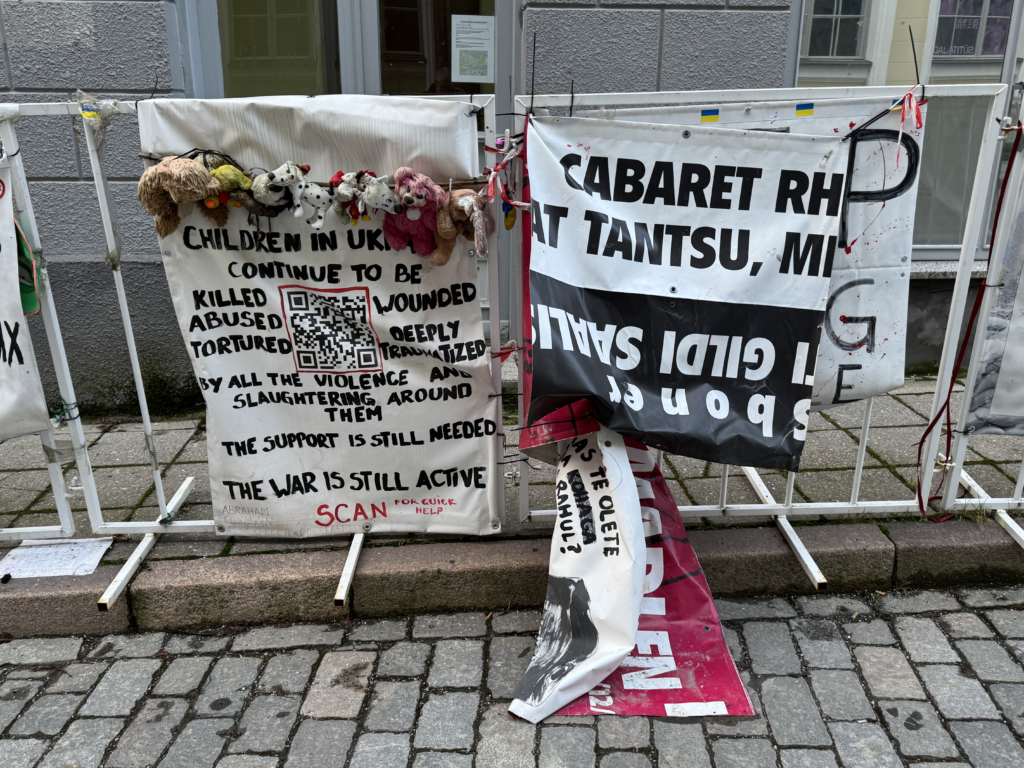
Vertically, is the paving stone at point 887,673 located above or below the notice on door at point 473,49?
below

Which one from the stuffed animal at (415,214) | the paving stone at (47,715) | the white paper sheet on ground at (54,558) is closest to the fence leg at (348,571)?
the stuffed animal at (415,214)

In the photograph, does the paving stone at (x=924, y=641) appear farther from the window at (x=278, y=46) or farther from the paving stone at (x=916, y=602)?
the window at (x=278, y=46)

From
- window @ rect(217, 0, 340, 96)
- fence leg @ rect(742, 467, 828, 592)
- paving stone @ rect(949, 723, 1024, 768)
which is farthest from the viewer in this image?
window @ rect(217, 0, 340, 96)

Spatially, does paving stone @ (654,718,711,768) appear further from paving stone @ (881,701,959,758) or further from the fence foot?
the fence foot

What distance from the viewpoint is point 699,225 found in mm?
2654

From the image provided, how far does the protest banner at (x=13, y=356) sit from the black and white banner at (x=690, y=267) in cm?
191

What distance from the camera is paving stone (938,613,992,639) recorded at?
9.45 feet

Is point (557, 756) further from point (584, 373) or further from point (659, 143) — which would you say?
point (659, 143)

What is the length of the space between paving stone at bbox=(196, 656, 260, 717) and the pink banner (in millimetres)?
1120

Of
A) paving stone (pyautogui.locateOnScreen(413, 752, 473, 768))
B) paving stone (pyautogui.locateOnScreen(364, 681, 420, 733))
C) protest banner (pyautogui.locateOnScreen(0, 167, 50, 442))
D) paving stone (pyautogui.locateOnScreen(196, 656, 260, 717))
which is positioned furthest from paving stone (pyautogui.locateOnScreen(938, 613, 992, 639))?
protest banner (pyautogui.locateOnScreen(0, 167, 50, 442))

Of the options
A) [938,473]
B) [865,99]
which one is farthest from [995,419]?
[865,99]

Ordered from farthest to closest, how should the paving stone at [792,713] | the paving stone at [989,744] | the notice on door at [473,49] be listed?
1. the notice on door at [473,49]
2. the paving stone at [792,713]
3. the paving stone at [989,744]

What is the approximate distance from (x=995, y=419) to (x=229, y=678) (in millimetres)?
3166

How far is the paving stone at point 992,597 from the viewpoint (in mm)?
3064
